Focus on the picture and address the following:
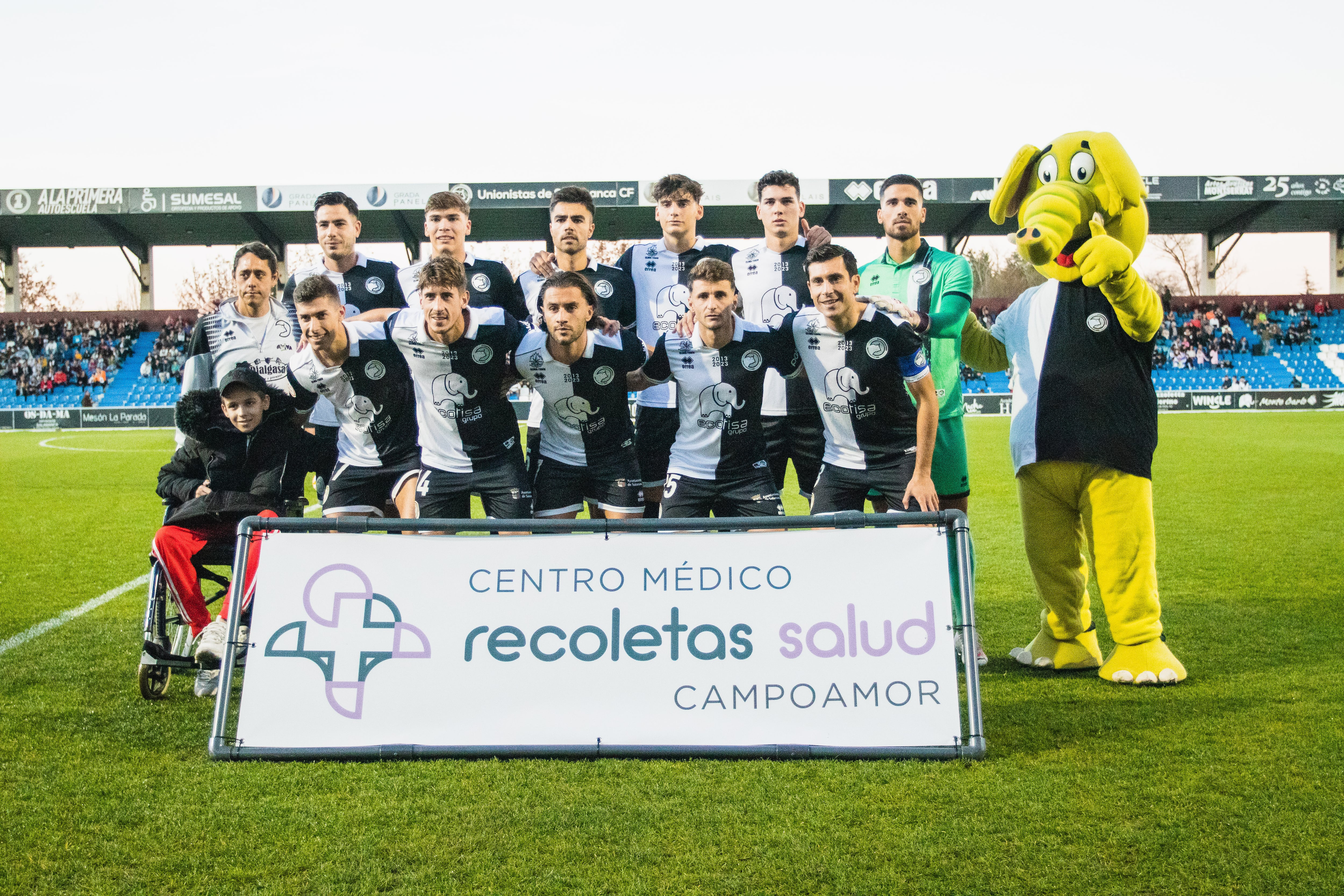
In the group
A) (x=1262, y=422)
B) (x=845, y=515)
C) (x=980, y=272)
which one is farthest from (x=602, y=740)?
(x=980, y=272)

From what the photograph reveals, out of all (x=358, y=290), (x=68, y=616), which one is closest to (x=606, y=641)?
(x=358, y=290)

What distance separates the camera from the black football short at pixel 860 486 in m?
4.56

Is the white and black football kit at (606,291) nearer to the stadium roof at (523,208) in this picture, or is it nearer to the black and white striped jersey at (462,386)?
the black and white striped jersey at (462,386)

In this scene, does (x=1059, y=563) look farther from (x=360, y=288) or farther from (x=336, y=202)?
(x=336, y=202)

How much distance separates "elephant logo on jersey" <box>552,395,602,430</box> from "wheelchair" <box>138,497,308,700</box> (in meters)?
1.19

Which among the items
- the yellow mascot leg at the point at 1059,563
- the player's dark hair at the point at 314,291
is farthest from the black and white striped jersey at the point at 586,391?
the yellow mascot leg at the point at 1059,563

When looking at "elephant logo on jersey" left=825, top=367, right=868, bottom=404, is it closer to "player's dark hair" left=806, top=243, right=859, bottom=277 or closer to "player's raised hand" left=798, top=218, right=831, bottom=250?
"player's dark hair" left=806, top=243, right=859, bottom=277

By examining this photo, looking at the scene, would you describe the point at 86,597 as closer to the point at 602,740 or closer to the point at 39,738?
the point at 39,738

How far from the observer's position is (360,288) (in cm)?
544

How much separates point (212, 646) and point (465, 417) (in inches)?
52.4

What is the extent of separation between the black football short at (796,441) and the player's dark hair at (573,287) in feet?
3.12

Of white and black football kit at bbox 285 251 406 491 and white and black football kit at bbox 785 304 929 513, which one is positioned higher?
white and black football kit at bbox 285 251 406 491

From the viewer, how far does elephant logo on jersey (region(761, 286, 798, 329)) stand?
5.12 metres

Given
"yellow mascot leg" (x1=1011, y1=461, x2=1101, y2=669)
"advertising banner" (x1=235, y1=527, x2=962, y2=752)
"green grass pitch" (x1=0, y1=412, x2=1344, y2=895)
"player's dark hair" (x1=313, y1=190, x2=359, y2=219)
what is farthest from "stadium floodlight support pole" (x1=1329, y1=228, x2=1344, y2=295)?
"advertising banner" (x1=235, y1=527, x2=962, y2=752)
